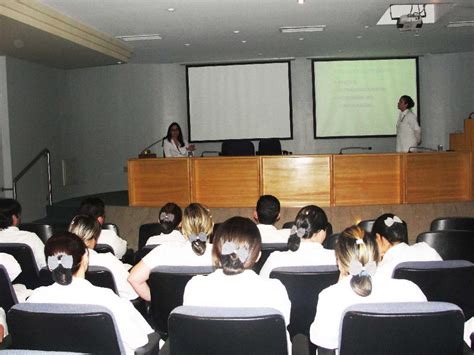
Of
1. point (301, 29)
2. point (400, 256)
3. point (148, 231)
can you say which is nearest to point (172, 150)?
point (301, 29)

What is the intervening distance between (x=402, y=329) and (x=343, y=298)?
357 mm

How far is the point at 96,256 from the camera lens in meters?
3.59

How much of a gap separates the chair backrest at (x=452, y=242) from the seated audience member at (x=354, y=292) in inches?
74.1

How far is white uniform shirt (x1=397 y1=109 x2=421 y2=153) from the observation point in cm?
965

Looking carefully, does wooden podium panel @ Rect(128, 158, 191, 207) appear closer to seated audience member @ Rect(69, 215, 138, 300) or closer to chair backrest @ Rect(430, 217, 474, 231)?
chair backrest @ Rect(430, 217, 474, 231)

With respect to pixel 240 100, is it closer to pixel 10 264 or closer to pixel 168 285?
pixel 10 264

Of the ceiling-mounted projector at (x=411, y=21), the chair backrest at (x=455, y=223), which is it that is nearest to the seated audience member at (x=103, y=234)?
the chair backrest at (x=455, y=223)

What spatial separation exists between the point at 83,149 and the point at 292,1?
6.48 meters

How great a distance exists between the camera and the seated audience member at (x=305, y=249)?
11.2ft

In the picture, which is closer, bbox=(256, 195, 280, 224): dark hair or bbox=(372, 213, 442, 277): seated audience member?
bbox=(372, 213, 442, 277): seated audience member

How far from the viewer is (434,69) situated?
484 inches

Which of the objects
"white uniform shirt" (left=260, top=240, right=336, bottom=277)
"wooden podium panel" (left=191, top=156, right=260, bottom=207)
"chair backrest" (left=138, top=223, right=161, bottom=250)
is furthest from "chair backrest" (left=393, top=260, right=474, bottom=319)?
"wooden podium panel" (left=191, top=156, right=260, bottom=207)

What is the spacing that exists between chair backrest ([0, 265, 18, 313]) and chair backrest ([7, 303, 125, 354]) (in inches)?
36.0

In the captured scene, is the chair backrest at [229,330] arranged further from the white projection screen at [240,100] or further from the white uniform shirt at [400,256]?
the white projection screen at [240,100]
